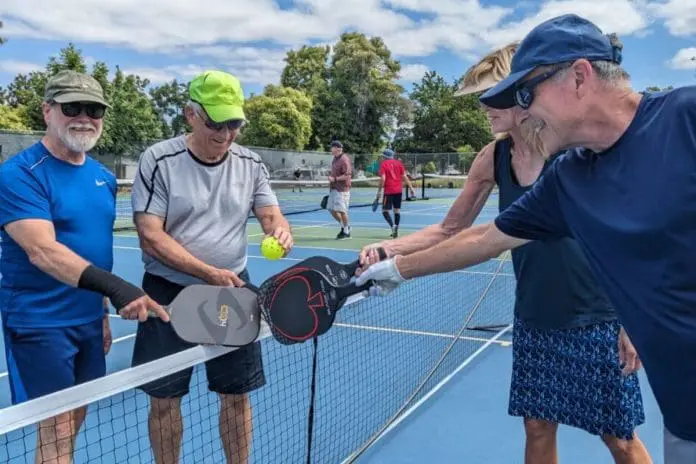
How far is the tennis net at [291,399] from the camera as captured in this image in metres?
2.54

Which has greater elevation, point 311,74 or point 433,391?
point 311,74

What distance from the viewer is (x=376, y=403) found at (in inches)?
175

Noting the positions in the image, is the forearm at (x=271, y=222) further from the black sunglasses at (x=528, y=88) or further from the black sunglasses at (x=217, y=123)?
the black sunglasses at (x=528, y=88)

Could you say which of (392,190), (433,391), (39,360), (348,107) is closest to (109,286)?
(39,360)

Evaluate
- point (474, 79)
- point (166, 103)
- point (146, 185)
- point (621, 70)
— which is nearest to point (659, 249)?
point (621, 70)

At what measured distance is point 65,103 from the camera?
2.84 meters

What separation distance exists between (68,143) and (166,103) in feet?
269

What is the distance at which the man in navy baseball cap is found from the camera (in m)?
1.53

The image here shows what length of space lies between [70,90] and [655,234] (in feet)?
7.94

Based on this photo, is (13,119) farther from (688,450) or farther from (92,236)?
(688,450)

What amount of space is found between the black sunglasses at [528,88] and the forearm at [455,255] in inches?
24.8

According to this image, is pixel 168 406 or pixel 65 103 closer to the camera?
pixel 65 103

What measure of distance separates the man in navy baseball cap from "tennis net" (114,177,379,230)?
42.6ft

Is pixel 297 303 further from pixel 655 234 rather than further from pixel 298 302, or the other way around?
pixel 655 234
